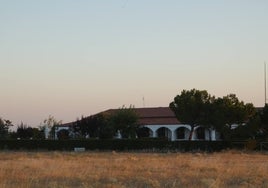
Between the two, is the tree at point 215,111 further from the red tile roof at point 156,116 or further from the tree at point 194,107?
the red tile roof at point 156,116

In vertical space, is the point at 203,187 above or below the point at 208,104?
below

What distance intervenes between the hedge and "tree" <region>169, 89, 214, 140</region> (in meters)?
12.7

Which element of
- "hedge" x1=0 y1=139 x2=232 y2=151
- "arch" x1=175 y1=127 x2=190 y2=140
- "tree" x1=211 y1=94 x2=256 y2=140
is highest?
"tree" x1=211 y1=94 x2=256 y2=140

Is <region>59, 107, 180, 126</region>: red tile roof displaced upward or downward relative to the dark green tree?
upward

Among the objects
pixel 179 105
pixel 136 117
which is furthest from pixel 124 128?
pixel 179 105

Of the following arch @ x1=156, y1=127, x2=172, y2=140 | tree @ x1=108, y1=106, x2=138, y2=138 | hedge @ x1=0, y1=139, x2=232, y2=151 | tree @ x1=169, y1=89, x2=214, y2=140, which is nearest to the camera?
hedge @ x1=0, y1=139, x2=232, y2=151

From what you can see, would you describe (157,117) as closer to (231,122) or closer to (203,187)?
(231,122)

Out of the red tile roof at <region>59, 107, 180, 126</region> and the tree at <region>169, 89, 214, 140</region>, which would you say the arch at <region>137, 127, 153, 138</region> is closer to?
the red tile roof at <region>59, 107, 180, 126</region>

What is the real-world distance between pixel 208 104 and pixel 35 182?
189 feet

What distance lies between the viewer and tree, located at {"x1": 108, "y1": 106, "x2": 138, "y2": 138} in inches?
3157

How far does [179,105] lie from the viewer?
254ft

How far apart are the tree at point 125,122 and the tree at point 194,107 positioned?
695 cm

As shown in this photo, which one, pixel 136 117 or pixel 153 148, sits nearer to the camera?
pixel 153 148

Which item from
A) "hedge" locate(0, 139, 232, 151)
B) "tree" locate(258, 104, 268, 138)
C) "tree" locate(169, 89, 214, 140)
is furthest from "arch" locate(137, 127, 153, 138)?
"hedge" locate(0, 139, 232, 151)
